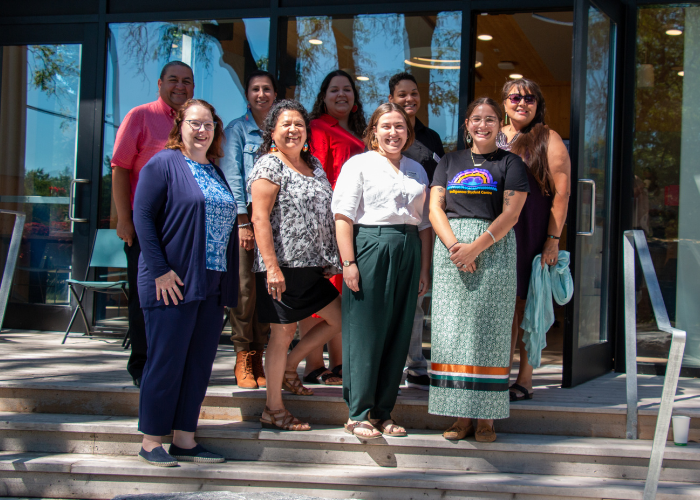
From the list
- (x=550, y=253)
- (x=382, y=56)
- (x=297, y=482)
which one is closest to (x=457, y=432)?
(x=297, y=482)

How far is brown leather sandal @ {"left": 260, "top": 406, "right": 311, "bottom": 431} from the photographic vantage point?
3146 mm

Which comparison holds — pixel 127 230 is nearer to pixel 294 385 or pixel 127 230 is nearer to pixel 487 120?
pixel 294 385

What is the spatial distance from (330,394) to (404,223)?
102cm

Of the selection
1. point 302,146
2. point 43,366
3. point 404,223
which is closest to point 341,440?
point 404,223

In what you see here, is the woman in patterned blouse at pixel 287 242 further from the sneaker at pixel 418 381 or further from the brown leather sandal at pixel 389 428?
the sneaker at pixel 418 381

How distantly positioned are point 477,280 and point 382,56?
8.82 ft

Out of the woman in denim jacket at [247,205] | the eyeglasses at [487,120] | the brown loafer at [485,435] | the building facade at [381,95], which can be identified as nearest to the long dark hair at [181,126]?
the woman in denim jacket at [247,205]

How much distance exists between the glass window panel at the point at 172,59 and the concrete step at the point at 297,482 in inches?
98.3

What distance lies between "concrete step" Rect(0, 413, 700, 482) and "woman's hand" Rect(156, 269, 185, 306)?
785mm

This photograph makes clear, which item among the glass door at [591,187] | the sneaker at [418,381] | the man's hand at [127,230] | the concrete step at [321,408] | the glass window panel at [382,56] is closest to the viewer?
the concrete step at [321,408]

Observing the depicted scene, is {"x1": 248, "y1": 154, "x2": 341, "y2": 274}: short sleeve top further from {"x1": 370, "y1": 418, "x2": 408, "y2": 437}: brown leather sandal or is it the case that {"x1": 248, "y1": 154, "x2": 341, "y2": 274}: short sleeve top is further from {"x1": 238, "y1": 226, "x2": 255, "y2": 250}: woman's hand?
{"x1": 370, "y1": 418, "x2": 408, "y2": 437}: brown leather sandal

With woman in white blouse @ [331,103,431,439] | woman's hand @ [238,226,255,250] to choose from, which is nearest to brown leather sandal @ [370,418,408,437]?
woman in white blouse @ [331,103,431,439]

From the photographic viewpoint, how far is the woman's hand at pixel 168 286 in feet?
9.12

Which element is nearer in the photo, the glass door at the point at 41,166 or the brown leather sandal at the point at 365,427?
the brown leather sandal at the point at 365,427
